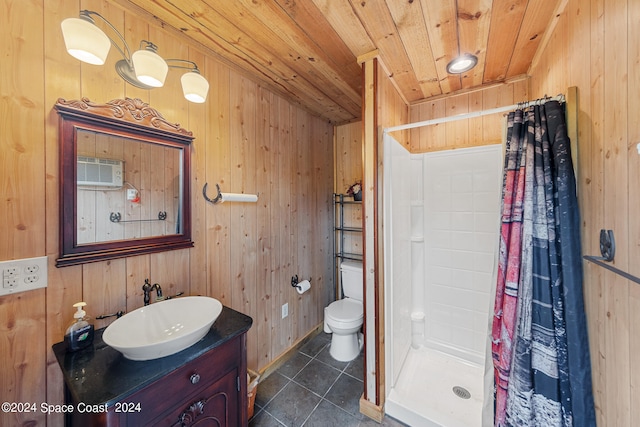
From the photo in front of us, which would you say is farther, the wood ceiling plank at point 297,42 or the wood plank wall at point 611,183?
the wood ceiling plank at point 297,42

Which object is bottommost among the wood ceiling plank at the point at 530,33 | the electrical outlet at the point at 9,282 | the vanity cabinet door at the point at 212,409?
the vanity cabinet door at the point at 212,409

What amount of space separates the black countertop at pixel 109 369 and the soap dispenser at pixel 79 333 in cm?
3

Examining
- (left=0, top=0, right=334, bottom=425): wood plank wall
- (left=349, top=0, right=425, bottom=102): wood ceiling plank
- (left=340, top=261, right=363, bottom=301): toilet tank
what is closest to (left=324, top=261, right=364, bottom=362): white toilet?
(left=340, top=261, right=363, bottom=301): toilet tank

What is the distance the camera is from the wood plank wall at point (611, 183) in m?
0.63

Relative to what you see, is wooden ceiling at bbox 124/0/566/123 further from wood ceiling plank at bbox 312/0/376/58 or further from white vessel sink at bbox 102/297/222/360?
white vessel sink at bbox 102/297/222/360

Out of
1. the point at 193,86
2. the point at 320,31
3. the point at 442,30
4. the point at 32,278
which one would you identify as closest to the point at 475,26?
the point at 442,30

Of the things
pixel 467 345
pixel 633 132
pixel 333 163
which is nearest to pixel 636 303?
pixel 633 132

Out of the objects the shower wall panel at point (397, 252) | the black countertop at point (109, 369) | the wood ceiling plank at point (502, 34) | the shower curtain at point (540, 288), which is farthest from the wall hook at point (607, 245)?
the black countertop at point (109, 369)

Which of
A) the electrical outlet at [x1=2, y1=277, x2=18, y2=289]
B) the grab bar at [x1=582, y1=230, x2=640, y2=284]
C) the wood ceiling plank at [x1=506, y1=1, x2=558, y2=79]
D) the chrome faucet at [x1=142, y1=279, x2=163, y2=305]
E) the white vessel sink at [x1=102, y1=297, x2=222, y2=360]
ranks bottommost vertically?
the white vessel sink at [x1=102, y1=297, x2=222, y2=360]

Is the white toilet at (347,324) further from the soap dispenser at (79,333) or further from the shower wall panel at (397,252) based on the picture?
the soap dispenser at (79,333)

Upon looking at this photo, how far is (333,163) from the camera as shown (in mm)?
2820

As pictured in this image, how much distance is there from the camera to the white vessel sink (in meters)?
0.85

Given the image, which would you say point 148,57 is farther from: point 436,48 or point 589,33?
point 589,33

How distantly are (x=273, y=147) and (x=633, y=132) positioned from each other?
1.88m
